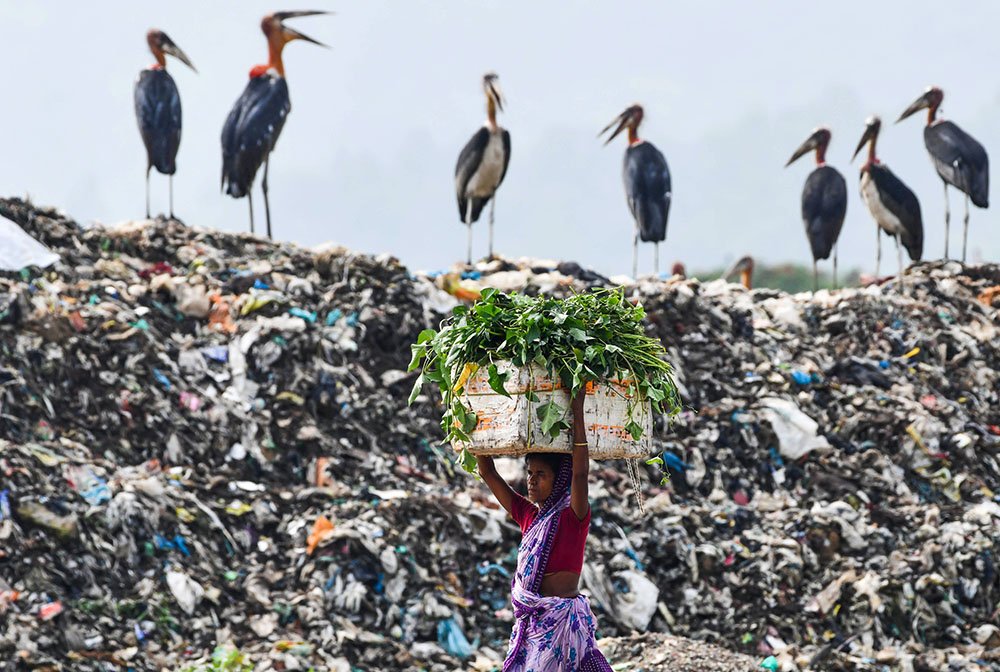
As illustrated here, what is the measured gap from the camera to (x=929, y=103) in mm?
17312

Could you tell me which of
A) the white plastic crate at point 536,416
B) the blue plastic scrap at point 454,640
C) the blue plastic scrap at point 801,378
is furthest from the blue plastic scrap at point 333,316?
the white plastic crate at point 536,416

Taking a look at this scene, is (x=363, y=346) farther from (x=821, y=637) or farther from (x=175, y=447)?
(x=821, y=637)

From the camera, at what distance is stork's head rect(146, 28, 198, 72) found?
14.9m

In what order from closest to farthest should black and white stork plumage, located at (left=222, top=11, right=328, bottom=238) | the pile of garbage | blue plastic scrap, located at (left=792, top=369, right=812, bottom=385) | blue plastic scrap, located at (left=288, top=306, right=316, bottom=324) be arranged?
the pile of garbage < blue plastic scrap, located at (left=288, top=306, right=316, bottom=324) < blue plastic scrap, located at (left=792, top=369, right=812, bottom=385) < black and white stork plumage, located at (left=222, top=11, right=328, bottom=238)

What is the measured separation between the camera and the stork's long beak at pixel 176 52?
49.5 feet

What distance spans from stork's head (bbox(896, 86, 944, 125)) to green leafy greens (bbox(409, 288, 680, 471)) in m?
13.4

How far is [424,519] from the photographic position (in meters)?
8.86

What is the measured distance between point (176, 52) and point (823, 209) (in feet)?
24.7

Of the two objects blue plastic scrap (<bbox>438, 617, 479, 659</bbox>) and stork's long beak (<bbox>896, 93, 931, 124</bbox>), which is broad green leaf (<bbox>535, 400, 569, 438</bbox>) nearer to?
blue plastic scrap (<bbox>438, 617, 479, 659</bbox>)

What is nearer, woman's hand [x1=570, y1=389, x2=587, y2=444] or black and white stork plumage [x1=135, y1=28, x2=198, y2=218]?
woman's hand [x1=570, y1=389, x2=587, y2=444]

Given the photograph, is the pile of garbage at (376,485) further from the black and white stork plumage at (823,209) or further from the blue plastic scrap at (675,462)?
the black and white stork plumage at (823,209)

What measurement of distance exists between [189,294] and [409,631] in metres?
4.04

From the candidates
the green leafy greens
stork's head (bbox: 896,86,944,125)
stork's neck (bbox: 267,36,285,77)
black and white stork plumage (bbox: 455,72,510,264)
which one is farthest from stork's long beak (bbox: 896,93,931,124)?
the green leafy greens

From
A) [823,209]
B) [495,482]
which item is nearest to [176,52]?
[823,209]
